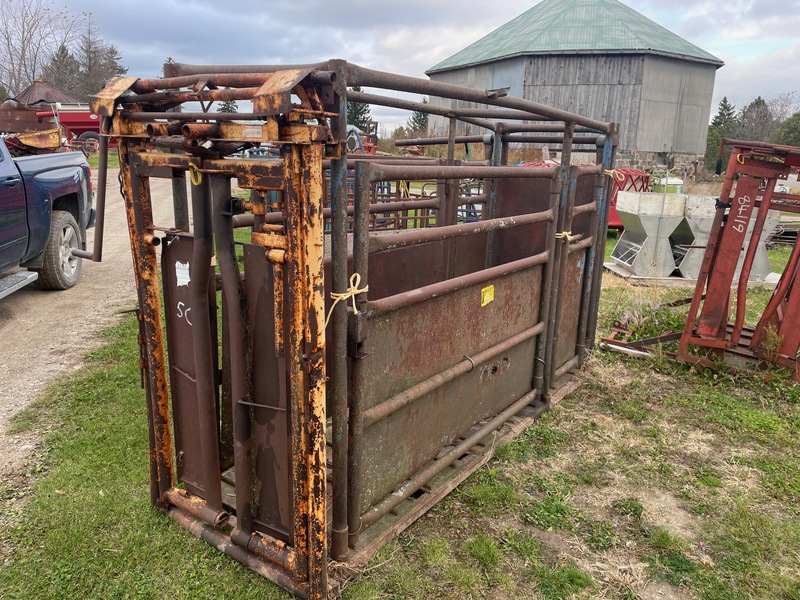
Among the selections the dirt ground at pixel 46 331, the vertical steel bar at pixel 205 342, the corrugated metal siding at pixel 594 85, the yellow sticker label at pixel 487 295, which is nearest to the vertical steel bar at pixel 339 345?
the vertical steel bar at pixel 205 342

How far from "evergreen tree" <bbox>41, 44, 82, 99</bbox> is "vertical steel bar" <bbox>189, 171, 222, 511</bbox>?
41665 mm

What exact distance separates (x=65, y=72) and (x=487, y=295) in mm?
44411

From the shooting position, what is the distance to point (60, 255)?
707cm

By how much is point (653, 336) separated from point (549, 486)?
3.10 metres

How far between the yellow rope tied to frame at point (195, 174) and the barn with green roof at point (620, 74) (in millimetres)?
26632

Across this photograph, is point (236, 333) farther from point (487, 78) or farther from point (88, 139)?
point (487, 78)

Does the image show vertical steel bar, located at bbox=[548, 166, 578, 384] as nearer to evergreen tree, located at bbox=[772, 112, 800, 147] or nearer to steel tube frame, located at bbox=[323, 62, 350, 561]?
steel tube frame, located at bbox=[323, 62, 350, 561]

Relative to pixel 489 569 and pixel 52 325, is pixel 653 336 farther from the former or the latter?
pixel 52 325

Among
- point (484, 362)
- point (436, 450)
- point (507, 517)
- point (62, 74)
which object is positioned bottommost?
point (507, 517)

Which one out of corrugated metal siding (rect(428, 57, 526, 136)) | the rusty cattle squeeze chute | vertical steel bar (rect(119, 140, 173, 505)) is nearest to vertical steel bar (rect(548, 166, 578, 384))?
the rusty cattle squeeze chute

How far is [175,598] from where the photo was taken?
256 centimetres

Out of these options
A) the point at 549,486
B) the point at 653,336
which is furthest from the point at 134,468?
the point at 653,336

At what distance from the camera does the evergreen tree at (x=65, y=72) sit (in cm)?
3738

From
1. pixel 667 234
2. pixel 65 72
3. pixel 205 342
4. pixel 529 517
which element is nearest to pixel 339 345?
pixel 205 342
